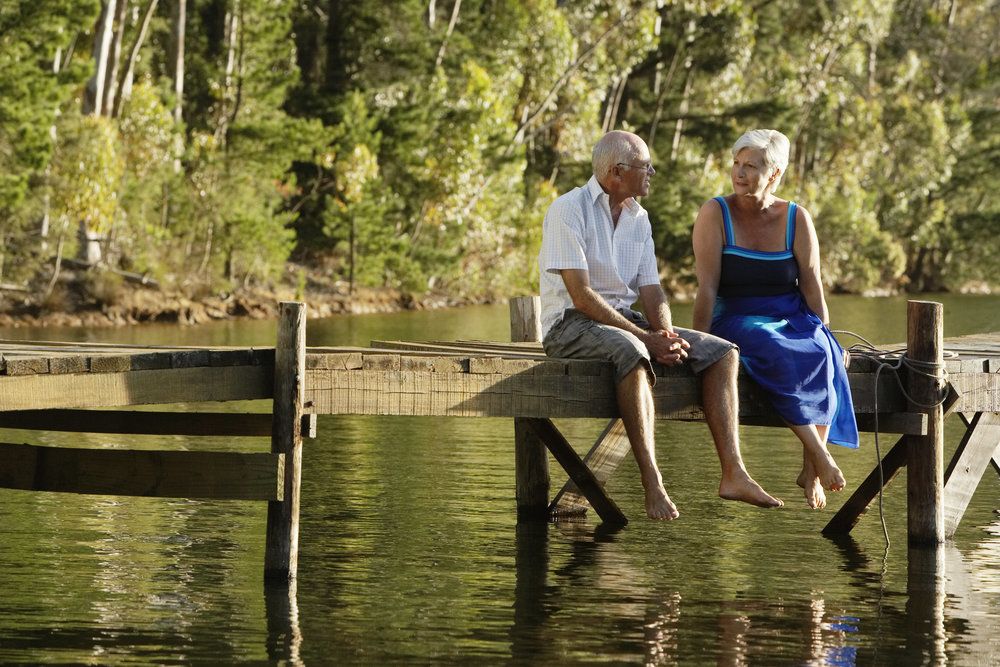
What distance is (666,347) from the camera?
9.03m

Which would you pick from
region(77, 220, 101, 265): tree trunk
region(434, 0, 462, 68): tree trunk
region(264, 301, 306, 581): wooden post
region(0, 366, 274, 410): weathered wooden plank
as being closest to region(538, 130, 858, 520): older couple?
region(264, 301, 306, 581): wooden post

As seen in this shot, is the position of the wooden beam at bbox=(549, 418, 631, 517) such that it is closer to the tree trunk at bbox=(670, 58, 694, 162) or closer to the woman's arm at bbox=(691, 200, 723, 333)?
the woman's arm at bbox=(691, 200, 723, 333)

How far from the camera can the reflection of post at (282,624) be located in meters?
7.79

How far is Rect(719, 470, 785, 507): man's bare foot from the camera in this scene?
29.3ft

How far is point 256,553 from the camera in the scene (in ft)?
33.7

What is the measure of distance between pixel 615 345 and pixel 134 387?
2.46 meters

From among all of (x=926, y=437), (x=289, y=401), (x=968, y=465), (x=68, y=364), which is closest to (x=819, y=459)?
(x=926, y=437)

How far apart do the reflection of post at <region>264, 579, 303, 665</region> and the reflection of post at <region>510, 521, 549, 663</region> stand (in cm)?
100

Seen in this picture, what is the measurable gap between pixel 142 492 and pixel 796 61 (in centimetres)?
5331

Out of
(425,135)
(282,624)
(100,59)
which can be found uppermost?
(100,59)

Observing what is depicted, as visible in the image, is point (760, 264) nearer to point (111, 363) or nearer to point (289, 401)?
point (289, 401)

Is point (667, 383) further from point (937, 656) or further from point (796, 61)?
point (796, 61)

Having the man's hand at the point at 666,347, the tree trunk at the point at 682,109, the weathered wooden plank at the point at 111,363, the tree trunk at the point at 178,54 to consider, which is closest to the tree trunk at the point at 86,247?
the tree trunk at the point at 178,54

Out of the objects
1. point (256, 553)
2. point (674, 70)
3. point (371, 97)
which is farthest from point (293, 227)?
point (256, 553)
